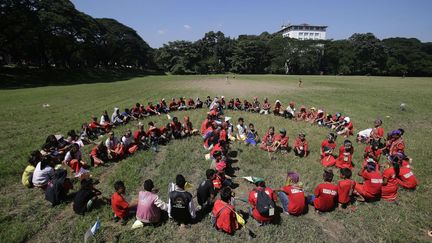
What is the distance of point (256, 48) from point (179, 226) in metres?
91.5

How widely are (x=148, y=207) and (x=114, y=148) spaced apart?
5493 mm

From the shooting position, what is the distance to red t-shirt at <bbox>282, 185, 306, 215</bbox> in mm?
7180

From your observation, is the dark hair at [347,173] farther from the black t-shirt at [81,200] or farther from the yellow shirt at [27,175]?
the yellow shirt at [27,175]

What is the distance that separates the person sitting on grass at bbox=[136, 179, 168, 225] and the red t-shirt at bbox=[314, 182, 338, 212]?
445 cm

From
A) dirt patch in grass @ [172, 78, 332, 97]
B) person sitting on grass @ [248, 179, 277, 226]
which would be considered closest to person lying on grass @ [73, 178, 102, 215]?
person sitting on grass @ [248, 179, 277, 226]

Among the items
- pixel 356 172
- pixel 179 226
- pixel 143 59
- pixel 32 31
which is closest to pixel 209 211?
pixel 179 226

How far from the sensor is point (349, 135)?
15211 mm

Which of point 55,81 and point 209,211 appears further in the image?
point 55,81

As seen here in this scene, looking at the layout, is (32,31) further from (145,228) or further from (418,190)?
(418,190)

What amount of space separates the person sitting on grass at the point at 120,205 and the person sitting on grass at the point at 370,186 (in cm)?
701

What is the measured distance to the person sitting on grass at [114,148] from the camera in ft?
35.7

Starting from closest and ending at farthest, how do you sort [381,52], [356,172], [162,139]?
[356,172]
[162,139]
[381,52]

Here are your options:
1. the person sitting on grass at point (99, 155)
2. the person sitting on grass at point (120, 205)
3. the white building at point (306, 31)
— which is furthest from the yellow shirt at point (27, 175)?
the white building at point (306, 31)

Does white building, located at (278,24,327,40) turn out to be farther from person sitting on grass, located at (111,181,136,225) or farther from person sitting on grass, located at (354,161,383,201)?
person sitting on grass, located at (111,181,136,225)
